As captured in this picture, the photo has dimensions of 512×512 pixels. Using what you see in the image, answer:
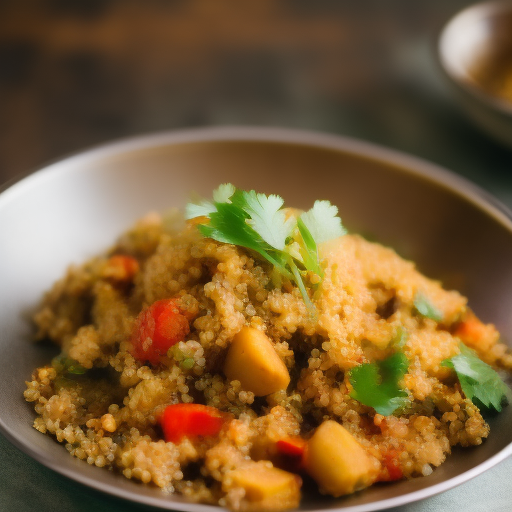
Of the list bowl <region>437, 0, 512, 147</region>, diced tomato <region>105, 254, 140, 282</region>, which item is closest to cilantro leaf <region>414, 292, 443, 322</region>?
diced tomato <region>105, 254, 140, 282</region>

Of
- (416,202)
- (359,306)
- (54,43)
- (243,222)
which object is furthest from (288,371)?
(54,43)

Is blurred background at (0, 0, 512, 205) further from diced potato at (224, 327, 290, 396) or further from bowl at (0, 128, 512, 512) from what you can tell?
diced potato at (224, 327, 290, 396)

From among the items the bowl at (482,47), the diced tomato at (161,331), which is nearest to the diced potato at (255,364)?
the diced tomato at (161,331)

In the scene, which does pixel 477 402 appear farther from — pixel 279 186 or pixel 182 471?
pixel 279 186

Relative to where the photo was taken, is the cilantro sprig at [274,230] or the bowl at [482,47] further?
the bowl at [482,47]

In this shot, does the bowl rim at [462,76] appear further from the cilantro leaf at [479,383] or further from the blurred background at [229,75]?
the cilantro leaf at [479,383]
